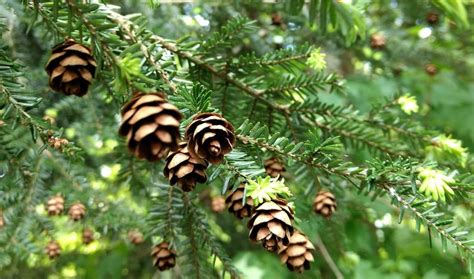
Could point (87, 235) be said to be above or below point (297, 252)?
below

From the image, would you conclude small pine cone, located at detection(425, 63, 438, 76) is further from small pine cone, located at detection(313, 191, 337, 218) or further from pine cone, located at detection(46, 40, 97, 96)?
pine cone, located at detection(46, 40, 97, 96)

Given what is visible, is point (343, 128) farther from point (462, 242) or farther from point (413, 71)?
point (413, 71)

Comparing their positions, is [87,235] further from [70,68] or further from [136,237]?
[70,68]

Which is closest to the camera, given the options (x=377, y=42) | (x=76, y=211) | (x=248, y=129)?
(x=248, y=129)

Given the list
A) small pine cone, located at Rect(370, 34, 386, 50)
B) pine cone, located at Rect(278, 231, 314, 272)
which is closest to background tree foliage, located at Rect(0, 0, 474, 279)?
small pine cone, located at Rect(370, 34, 386, 50)

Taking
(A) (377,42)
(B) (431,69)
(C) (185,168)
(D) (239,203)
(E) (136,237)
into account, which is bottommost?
(E) (136,237)

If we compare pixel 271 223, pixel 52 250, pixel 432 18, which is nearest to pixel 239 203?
pixel 271 223

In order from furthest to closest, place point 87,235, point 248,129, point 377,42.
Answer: point 377,42, point 87,235, point 248,129

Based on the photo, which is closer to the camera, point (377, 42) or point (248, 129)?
point (248, 129)
